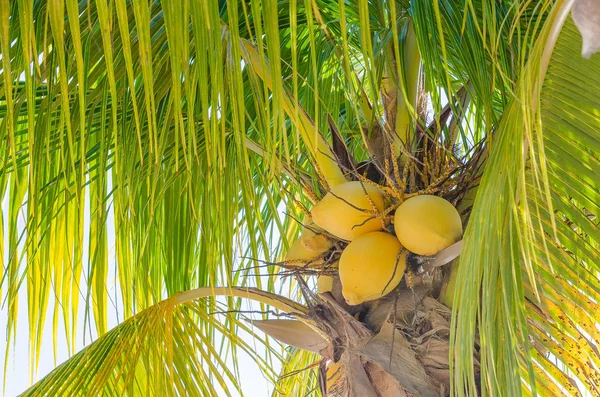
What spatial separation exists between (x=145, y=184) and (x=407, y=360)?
815 millimetres

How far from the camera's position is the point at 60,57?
2.41 feet

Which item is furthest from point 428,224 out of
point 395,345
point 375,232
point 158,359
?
point 158,359

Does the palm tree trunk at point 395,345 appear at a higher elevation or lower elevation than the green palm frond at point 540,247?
lower

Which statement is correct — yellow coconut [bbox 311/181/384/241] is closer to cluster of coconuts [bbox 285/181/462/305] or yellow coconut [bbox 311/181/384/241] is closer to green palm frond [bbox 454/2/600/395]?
cluster of coconuts [bbox 285/181/462/305]

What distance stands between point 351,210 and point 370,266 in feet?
0.33

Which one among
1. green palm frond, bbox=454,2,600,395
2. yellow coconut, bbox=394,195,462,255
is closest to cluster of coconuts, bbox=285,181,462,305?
yellow coconut, bbox=394,195,462,255

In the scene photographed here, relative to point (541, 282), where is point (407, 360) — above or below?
below

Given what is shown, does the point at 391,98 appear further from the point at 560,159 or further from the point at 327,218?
the point at 560,159

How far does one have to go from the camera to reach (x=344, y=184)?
1.29 metres

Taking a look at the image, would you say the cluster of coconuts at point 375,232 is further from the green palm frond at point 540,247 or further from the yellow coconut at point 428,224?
the green palm frond at point 540,247

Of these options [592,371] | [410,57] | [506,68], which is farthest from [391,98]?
[592,371]

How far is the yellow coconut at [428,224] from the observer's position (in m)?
1.17

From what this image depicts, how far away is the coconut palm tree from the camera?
2.72ft

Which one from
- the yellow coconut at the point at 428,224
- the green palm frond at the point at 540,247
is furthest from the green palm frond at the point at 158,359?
the green palm frond at the point at 540,247
